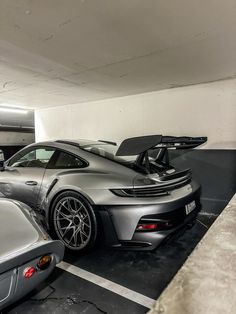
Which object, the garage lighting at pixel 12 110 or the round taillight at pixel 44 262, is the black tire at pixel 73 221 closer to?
the round taillight at pixel 44 262

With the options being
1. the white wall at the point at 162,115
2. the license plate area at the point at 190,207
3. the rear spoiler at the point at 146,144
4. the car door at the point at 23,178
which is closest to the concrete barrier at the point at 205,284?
the license plate area at the point at 190,207

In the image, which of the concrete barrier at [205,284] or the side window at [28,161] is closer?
the concrete barrier at [205,284]

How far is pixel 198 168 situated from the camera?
4426 millimetres

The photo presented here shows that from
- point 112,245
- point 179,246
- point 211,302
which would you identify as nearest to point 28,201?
point 112,245

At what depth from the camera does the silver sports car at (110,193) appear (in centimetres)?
230

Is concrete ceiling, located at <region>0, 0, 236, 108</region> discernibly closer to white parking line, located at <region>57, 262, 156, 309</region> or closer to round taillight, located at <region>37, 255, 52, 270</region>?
round taillight, located at <region>37, 255, 52, 270</region>

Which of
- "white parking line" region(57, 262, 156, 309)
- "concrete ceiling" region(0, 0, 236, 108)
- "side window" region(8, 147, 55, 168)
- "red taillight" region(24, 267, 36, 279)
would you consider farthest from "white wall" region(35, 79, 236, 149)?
"red taillight" region(24, 267, 36, 279)

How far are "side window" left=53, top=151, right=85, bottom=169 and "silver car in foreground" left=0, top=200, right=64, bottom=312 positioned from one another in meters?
1.13

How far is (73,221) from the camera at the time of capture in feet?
9.05

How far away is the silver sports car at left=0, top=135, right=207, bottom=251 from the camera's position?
230cm

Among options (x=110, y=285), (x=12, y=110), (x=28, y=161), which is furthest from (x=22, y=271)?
(x=12, y=110)

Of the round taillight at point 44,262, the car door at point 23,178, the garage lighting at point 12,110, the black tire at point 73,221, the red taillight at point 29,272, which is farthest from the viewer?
the garage lighting at point 12,110

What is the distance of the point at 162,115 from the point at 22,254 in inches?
151

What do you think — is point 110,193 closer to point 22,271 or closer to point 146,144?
point 146,144
